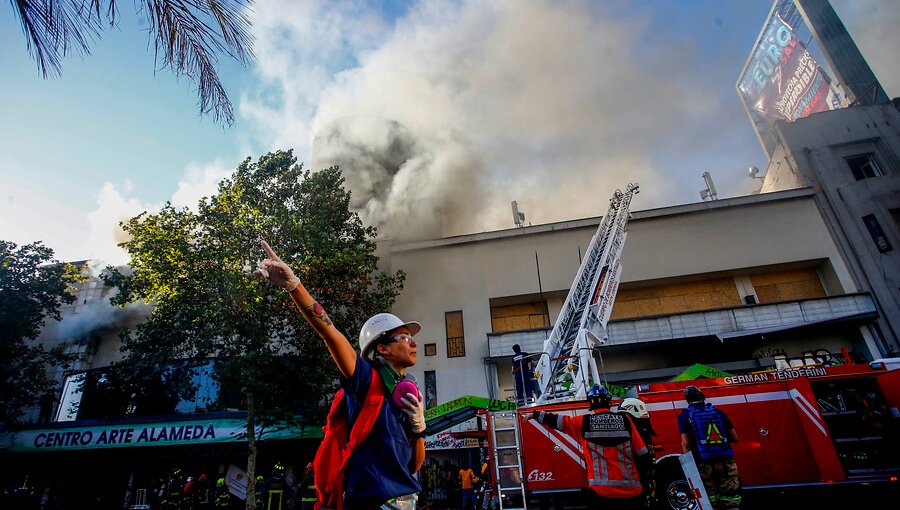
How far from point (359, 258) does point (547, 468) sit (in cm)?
1070

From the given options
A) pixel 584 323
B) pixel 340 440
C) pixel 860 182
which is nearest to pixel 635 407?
pixel 584 323

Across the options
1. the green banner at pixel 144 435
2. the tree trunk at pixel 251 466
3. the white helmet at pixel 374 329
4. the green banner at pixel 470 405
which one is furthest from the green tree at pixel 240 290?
the white helmet at pixel 374 329

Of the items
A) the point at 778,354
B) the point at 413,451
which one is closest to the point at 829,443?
the point at 413,451

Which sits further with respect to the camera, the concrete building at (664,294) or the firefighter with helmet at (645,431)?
the concrete building at (664,294)

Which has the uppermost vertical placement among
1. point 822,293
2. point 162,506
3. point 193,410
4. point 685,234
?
point 685,234

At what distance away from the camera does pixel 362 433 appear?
Answer: 6.43 feet

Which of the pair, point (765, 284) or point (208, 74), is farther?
point (765, 284)

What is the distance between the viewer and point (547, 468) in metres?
7.96

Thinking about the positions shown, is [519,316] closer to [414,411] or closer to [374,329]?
[374,329]

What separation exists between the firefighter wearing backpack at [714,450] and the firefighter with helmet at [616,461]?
2.72ft

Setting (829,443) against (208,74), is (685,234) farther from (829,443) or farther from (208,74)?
(208,74)

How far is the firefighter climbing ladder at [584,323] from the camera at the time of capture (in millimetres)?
9742

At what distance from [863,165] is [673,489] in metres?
24.5

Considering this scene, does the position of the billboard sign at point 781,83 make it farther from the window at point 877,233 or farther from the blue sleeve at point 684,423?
the blue sleeve at point 684,423
